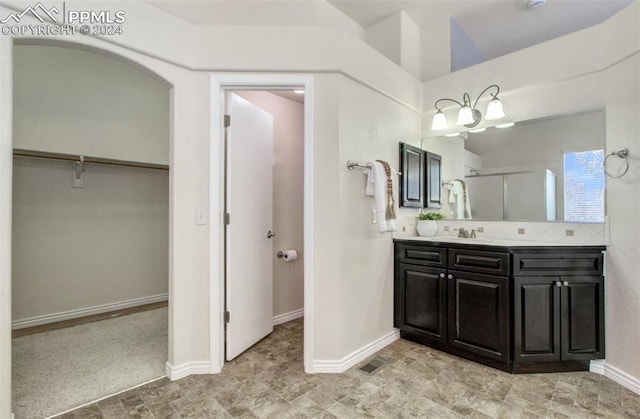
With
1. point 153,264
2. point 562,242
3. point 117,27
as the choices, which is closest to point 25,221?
point 153,264

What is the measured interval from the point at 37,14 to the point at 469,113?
2.99 meters

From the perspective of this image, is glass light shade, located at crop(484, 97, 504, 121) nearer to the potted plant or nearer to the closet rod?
the potted plant

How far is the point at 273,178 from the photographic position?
311 cm

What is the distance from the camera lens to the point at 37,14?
5.10ft

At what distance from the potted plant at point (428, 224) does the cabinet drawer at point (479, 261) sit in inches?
19.6

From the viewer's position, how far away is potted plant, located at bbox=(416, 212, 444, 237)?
9.30ft

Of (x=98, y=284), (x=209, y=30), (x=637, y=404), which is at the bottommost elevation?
(x=637, y=404)

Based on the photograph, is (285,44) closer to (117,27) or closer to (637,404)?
(117,27)

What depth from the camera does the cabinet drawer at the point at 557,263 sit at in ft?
6.86

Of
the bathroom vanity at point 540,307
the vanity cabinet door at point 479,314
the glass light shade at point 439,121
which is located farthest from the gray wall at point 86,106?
the bathroom vanity at point 540,307

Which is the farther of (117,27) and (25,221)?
(25,221)

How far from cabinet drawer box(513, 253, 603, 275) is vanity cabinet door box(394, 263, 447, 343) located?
1.83 ft

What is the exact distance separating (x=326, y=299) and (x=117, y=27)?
2180 mm

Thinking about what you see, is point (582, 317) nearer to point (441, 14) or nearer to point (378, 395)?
point (378, 395)
